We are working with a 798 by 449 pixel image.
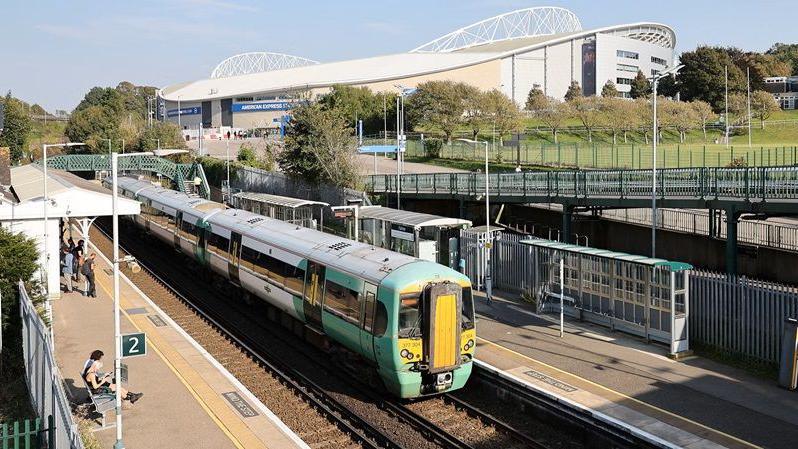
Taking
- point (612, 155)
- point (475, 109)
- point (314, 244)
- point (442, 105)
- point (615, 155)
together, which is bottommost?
point (314, 244)

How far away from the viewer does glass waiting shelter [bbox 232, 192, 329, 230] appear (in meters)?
36.0

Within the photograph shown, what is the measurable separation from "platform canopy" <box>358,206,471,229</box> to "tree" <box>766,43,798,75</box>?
367ft

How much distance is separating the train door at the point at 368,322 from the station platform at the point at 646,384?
304cm

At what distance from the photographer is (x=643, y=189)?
2903 cm

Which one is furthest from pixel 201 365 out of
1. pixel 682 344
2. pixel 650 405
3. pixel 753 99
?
pixel 753 99

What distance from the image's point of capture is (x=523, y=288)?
24.9 metres

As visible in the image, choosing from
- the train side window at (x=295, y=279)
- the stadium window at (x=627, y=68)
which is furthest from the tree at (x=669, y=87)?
the train side window at (x=295, y=279)

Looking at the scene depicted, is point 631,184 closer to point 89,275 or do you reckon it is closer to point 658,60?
point 89,275

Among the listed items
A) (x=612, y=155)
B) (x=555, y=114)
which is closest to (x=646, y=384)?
(x=612, y=155)

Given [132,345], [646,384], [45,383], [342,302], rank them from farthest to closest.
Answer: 1. [342,302]
2. [646,384]
3. [132,345]
4. [45,383]

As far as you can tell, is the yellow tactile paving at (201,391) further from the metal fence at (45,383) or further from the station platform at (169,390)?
the metal fence at (45,383)

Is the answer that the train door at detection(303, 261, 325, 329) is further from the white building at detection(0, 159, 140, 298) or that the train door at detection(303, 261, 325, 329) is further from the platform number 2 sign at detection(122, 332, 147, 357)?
the white building at detection(0, 159, 140, 298)

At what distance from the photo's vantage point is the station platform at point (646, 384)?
13125mm

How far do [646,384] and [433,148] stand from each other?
54920mm
